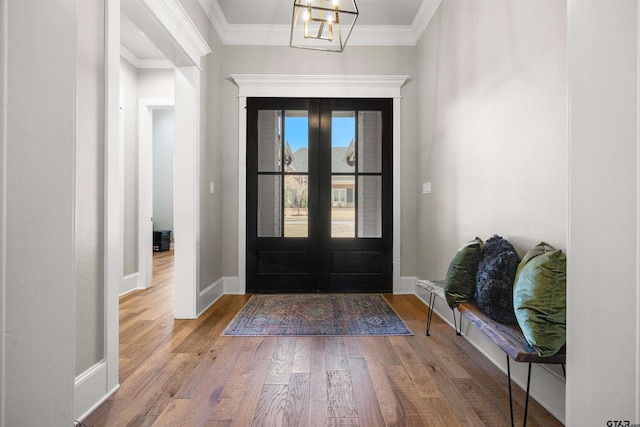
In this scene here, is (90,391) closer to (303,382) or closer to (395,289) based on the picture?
(303,382)

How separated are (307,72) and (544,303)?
327cm

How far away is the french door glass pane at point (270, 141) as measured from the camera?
149 inches

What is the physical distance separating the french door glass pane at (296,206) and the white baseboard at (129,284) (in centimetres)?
183

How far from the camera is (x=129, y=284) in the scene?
3863 millimetres

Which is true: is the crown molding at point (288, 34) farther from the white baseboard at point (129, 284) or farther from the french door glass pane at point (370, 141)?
the white baseboard at point (129, 284)

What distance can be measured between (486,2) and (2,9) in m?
2.44

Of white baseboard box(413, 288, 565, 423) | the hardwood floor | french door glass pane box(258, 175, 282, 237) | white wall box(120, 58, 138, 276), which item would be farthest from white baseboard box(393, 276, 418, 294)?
white wall box(120, 58, 138, 276)

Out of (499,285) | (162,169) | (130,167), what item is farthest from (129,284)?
(162,169)

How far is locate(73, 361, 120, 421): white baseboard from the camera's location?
1.41 meters

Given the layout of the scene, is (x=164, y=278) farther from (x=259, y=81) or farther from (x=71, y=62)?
(x=71, y=62)

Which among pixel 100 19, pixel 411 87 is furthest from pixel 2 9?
pixel 411 87

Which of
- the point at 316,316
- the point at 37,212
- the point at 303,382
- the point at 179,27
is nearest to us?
the point at 37,212

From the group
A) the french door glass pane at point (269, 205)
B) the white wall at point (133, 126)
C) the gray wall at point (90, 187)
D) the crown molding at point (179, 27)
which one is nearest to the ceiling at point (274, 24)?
the white wall at point (133, 126)

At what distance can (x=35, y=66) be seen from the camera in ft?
2.17
